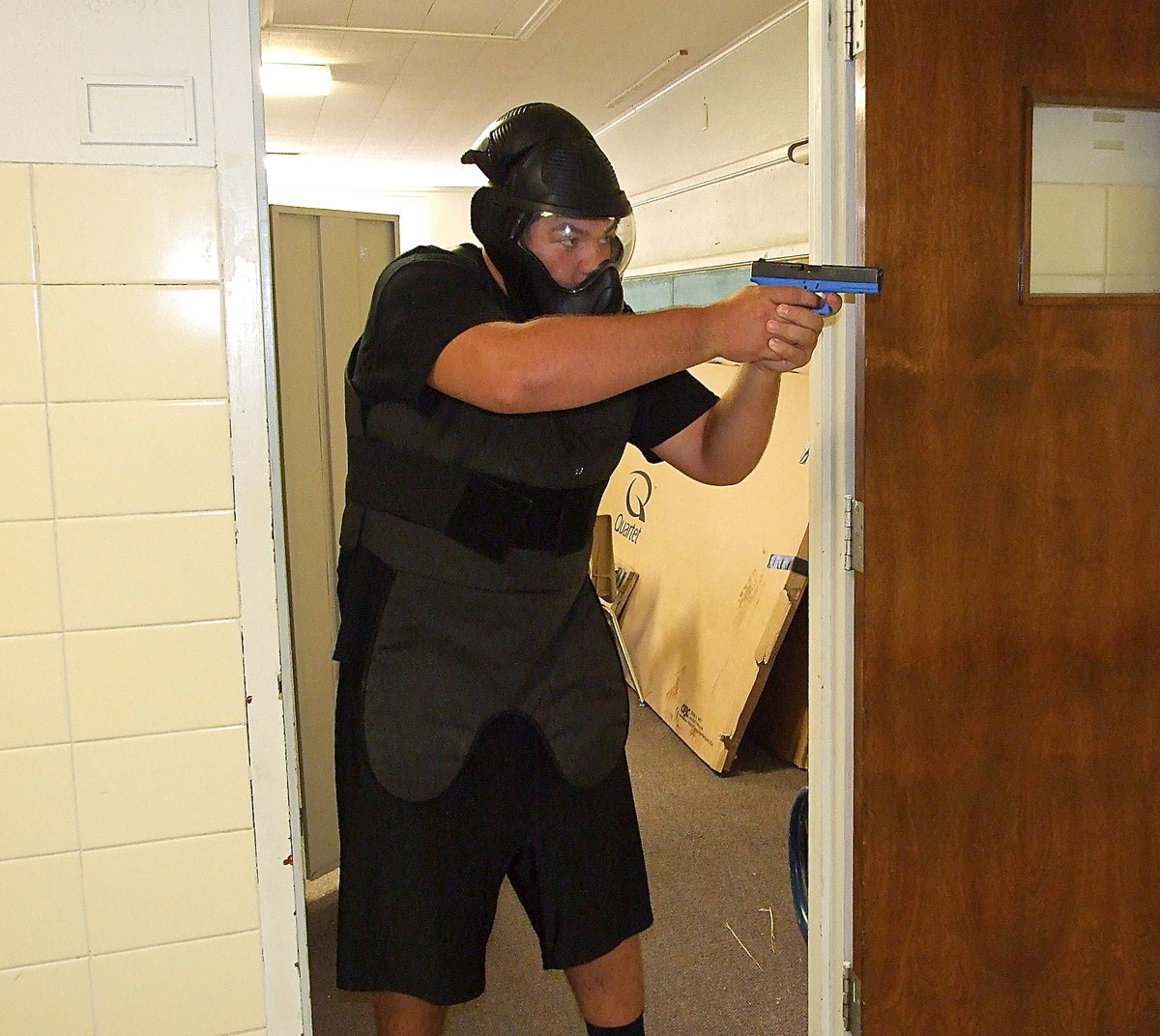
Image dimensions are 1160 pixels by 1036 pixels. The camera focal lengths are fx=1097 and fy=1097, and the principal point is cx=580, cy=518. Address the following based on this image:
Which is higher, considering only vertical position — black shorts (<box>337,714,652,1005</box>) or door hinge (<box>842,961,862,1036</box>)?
black shorts (<box>337,714,652,1005</box>)

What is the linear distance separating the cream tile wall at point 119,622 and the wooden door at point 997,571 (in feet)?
3.13

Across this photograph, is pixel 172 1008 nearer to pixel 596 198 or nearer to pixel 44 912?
pixel 44 912

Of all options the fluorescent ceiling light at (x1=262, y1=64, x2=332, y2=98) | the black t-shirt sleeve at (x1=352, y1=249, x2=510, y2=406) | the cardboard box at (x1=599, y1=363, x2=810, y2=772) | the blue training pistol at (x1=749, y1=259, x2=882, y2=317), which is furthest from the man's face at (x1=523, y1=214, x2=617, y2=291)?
the fluorescent ceiling light at (x1=262, y1=64, x2=332, y2=98)

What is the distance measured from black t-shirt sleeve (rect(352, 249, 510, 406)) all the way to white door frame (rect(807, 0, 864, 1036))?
582mm

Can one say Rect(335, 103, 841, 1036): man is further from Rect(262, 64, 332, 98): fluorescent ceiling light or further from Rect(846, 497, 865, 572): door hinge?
Rect(262, 64, 332, 98): fluorescent ceiling light

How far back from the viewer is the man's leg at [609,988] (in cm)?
165

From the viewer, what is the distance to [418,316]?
1370 millimetres

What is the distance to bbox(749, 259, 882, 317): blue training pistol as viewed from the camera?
54.1 inches

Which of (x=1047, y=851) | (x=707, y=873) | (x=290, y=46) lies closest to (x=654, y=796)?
(x=707, y=873)

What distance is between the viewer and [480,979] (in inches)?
61.8

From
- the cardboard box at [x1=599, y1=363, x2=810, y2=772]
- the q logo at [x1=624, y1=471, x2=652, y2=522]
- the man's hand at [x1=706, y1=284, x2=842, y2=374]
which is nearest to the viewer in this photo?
the man's hand at [x1=706, y1=284, x2=842, y2=374]

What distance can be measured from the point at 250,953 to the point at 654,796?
228cm

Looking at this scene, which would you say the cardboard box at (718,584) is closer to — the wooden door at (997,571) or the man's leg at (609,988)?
the wooden door at (997,571)

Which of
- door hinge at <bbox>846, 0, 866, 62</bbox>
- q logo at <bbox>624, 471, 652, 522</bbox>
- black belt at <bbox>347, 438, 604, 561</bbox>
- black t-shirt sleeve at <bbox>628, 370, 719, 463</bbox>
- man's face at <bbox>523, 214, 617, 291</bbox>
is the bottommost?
q logo at <bbox>624, 471, 652, 522</bbox>
